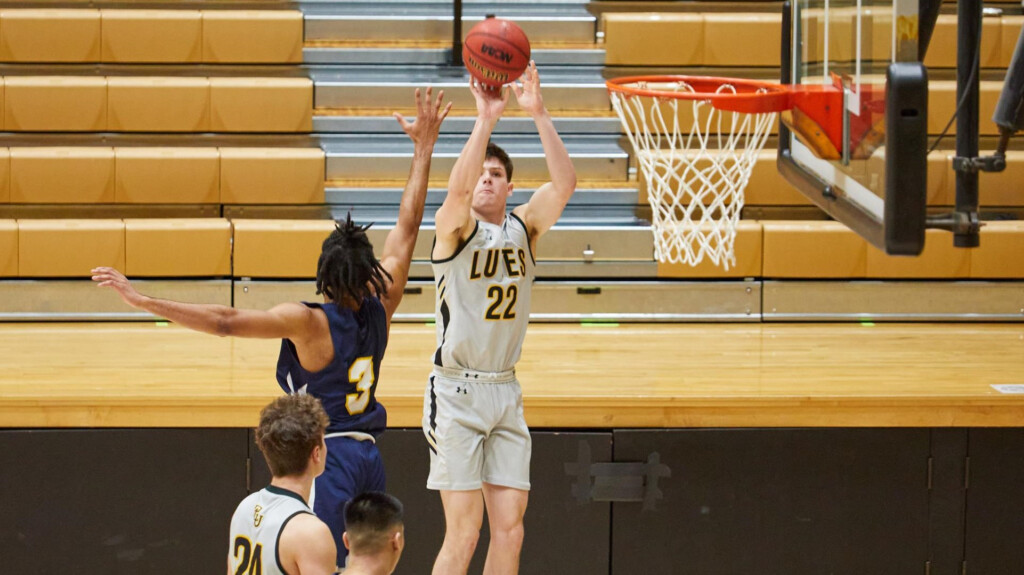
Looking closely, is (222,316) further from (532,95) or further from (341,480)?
(532,95)

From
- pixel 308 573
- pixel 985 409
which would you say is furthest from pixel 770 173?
pixel 308 573

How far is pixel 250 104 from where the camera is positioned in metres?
7.72

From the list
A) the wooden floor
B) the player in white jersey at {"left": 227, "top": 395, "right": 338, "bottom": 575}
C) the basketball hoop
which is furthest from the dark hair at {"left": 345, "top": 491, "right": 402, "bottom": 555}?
the wooden floor

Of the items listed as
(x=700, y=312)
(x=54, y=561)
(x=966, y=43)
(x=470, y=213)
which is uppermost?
(x=966, y=43)

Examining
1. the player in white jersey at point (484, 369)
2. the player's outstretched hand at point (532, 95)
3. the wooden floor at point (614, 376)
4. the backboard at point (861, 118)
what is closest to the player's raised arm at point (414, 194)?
the player in white jersey at point (484, 369)

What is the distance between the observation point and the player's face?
14.6ft

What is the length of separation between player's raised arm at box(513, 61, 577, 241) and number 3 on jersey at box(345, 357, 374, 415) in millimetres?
841

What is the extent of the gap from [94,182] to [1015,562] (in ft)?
17.3

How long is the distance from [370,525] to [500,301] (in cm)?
142

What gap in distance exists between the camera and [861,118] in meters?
3.76

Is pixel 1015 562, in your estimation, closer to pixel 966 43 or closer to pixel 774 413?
pixel 774 413

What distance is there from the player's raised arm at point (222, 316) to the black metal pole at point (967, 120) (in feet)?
6.11

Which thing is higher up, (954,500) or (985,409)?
(985,409)

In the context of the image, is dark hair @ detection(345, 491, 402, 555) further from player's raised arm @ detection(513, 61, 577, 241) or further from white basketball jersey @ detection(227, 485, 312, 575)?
player's raised arm @ detection(513, 61, 577, 241)
